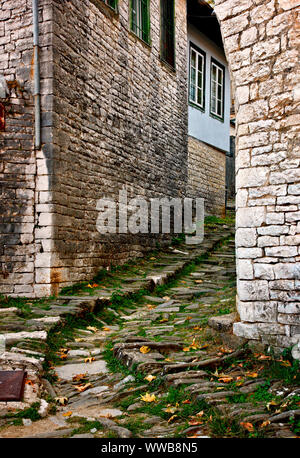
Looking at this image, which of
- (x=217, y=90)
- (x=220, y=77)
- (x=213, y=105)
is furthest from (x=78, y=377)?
(x=220, y=77)

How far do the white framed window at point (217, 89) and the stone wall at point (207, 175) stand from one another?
138 centimetres

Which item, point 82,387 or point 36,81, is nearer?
point 82,387

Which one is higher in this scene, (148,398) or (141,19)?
(141,19)

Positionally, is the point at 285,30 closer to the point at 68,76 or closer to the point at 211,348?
the point at 211,348

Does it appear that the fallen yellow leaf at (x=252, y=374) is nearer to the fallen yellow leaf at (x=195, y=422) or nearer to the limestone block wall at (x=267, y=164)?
the limestone block wall at (x=267, y=164)

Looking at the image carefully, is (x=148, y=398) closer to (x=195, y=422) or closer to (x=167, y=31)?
(x=195, y=422)

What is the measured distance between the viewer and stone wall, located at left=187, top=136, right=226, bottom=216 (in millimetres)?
13205

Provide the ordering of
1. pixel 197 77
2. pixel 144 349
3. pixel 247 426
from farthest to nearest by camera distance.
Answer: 1. pixel 197 77
2. pixel 144 349
3. pixel 247 426

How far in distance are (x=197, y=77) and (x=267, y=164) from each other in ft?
34.2

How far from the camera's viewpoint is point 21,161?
665 cm

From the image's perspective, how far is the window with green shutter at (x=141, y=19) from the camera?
31.8 ft

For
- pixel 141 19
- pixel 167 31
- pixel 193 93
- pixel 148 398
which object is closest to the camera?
pixel 148 398

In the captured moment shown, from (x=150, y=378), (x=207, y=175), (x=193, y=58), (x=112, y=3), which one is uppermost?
(x=193, y=58)
